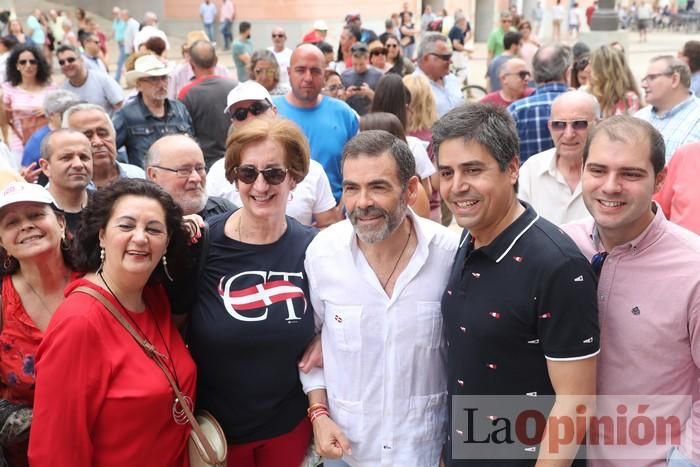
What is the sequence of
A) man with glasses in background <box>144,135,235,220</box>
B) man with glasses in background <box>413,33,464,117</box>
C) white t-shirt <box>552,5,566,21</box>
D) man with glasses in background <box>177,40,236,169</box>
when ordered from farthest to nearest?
white t-shirt <box>552,5,566,21</box>
man with glasses in background <box>413,33,464,117</box>
man with glasses in background <box>177,40,236,169</box>
man with glasses in background <box>144,135,235,220</box>

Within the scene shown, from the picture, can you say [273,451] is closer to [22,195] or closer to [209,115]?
[22,195]

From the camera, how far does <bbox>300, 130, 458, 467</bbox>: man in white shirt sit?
2.79 metres

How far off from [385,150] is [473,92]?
46.2 feet

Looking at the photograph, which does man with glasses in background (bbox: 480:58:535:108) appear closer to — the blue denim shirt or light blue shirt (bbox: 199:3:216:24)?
the blue denim shirt

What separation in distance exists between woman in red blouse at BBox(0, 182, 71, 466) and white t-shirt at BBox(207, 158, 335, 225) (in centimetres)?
154

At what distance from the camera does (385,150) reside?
2.79 m

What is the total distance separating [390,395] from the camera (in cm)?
283

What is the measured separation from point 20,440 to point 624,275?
2.46 meters

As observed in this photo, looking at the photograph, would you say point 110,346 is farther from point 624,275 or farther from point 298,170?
point 624,275

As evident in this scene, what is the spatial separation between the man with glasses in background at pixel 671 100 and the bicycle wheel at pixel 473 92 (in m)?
8.62

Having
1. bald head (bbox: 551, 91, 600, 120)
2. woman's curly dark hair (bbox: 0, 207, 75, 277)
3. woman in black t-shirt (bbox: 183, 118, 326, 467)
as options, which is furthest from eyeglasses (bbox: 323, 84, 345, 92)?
woman's curly dark hair (bbox: 0, 207, 75, 277)

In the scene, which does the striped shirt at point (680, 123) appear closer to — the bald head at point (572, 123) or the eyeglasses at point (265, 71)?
the bald head at point (572, 123)

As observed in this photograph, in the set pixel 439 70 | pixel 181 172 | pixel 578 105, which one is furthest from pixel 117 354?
pixel 439 70

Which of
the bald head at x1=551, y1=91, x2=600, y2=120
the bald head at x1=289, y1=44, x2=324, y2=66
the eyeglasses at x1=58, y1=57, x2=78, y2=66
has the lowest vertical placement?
the bald head at x1=551, y1=91, x2=600, y2=120
